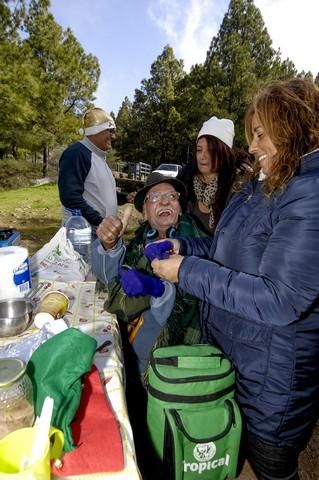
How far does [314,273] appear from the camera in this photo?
1131mm

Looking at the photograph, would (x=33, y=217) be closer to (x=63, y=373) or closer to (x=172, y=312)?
(x=172, y=312)

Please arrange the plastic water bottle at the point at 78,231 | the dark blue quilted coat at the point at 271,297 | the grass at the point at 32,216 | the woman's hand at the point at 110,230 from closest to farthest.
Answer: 1. the dark blue quilted coat at the point at 271,297
2. the woman's hand at the point at 110,230
3. the plastic water bottle at the point at 78,231
4. the grass at the point at 32,216

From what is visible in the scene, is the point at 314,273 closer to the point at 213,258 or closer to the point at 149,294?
the point at 213,258

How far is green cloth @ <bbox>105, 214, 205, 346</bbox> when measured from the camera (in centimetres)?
180

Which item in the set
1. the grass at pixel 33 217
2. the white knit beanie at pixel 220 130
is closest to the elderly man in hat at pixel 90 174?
the white knit beanie at pixel 220 130

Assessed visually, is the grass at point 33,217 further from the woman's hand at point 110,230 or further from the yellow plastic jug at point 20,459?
the yellow plastic jug at point 20,459

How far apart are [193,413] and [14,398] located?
2.85 ft

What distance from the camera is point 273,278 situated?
46.3 inches

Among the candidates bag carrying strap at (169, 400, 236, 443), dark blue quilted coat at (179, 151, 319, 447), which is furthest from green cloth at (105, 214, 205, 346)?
bag carrying strap at (169, 400, 236, 443)

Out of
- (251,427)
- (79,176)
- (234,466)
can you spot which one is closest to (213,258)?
(251,427)

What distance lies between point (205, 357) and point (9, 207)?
34.8 feet

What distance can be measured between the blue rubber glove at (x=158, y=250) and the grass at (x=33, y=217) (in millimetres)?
5001

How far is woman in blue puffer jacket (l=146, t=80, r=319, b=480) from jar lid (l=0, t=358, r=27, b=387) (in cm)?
72

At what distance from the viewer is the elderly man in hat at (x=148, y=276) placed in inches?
70.4
